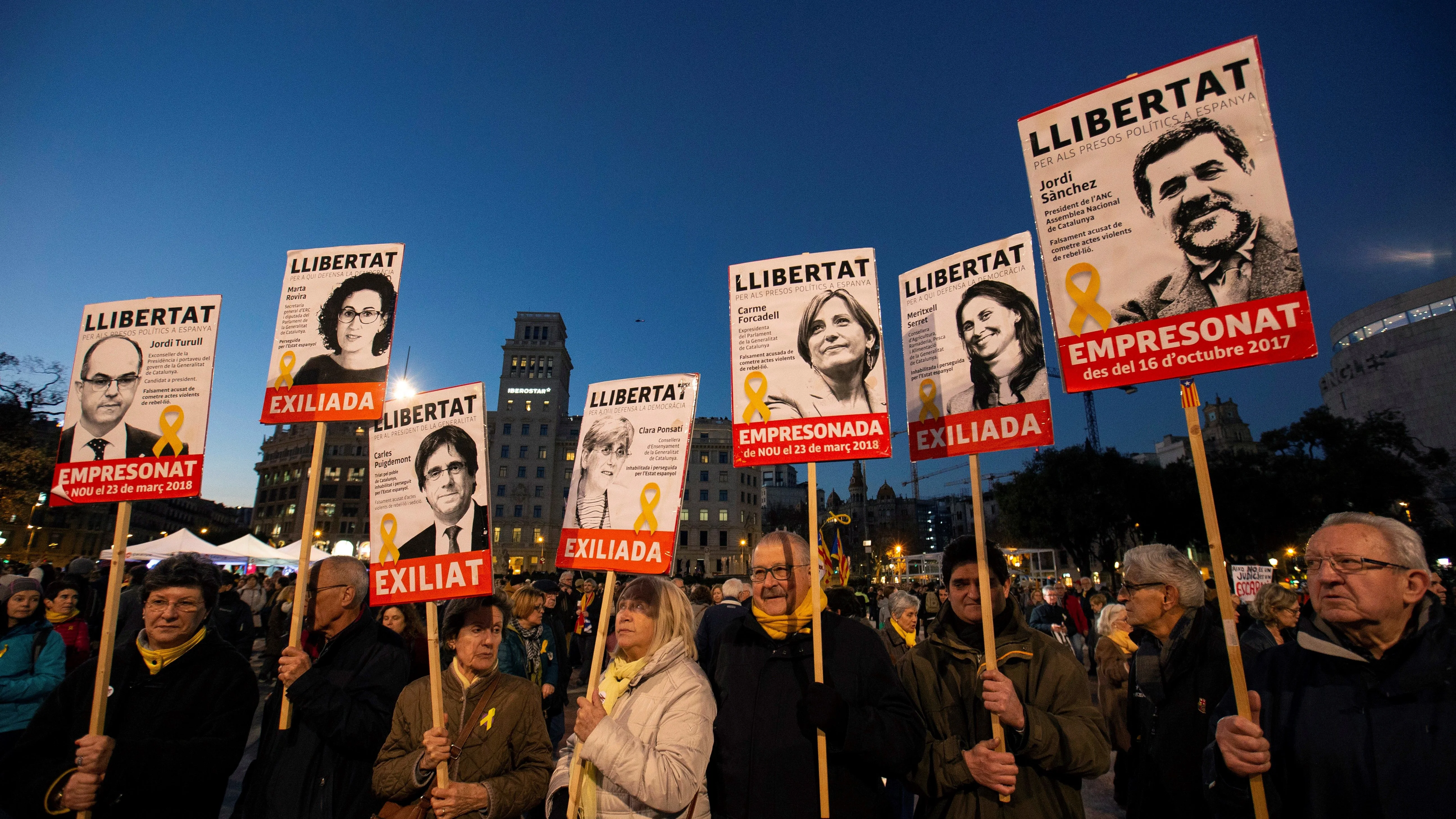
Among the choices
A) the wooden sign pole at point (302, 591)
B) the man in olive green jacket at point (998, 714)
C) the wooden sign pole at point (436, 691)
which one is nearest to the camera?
the man in olive green jacket at point (998, 714)

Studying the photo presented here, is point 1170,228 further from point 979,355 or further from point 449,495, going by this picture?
point 449,495

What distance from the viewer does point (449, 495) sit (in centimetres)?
398

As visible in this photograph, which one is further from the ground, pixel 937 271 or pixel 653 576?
pixel 937 271

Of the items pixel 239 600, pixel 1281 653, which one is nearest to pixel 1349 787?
pixel 1281 653

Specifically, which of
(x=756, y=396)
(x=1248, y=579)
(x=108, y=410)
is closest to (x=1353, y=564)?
(x=756, y=396)

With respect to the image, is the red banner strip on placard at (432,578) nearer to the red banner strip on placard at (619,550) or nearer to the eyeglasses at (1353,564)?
the red banner strip on placard at (619,550)

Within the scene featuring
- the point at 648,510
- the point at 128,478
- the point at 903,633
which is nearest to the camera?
the point at 648,510

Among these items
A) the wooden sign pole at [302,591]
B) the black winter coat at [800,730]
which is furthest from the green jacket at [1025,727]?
the wooden sign pole at [302,591]

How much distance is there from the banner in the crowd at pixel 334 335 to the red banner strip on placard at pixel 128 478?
0.55 meters

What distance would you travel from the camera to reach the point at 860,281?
3.94m

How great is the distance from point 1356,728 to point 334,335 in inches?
217

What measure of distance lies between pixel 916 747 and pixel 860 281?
248 centimetres

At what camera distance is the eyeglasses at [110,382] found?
4363 millimetres

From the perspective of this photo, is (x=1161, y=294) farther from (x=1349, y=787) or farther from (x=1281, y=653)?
(x=1349, y=787)
